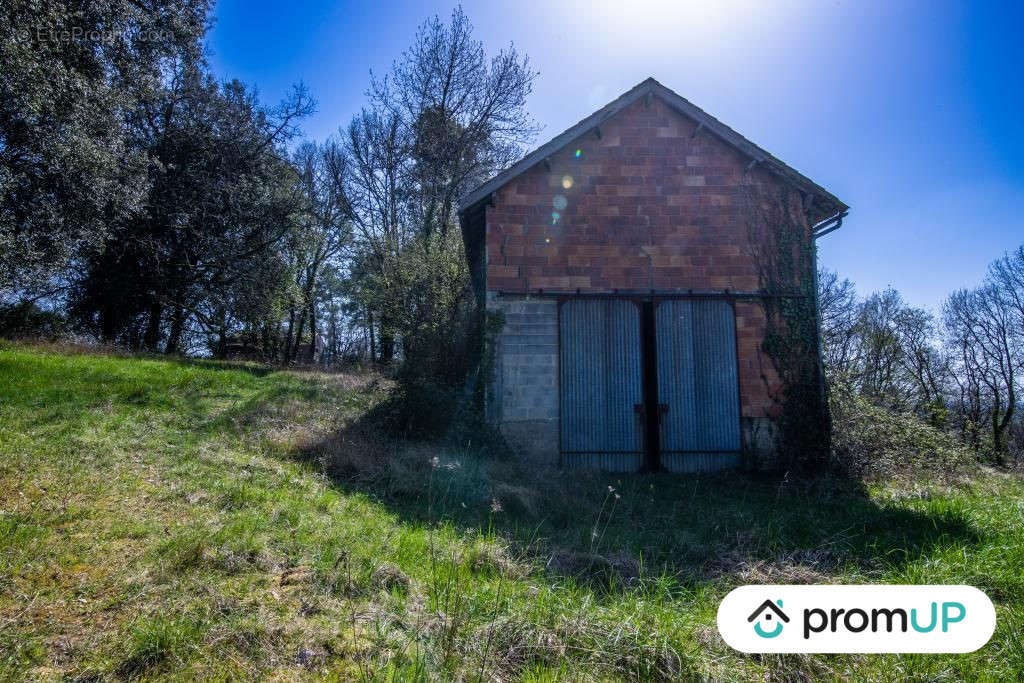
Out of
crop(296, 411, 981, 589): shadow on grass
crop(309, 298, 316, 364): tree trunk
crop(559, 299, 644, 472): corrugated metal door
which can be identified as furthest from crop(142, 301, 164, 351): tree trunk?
crop(559, 299, 644, 472): corrugated metal door

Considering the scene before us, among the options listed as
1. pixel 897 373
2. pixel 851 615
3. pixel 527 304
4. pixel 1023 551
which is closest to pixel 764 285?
pixel 527 304

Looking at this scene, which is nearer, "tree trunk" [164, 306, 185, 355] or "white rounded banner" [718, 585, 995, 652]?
Result: "white rounded banner" [718, 585, 995, 652]

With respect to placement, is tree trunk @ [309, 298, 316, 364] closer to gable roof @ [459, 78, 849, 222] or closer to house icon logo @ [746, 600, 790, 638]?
gable roof @ [459, 78, 849, 222]

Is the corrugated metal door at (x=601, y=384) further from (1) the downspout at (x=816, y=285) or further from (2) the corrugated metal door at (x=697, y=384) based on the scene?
(1) the downspout at (x=816, y=285)

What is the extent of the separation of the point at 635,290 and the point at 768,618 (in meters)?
6.84

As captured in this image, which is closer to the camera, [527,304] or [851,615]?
[851,615]

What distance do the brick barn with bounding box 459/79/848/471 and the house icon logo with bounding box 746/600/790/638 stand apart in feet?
19.7

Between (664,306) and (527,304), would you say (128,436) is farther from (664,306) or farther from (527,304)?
(664,306)

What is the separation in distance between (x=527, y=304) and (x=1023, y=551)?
660cm

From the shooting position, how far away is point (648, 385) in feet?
30.5

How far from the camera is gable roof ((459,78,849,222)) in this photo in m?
9.32

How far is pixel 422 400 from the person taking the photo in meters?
9.32

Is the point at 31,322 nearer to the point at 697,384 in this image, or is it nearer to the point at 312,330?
the point at 312,330

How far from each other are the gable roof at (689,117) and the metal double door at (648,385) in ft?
8.07
